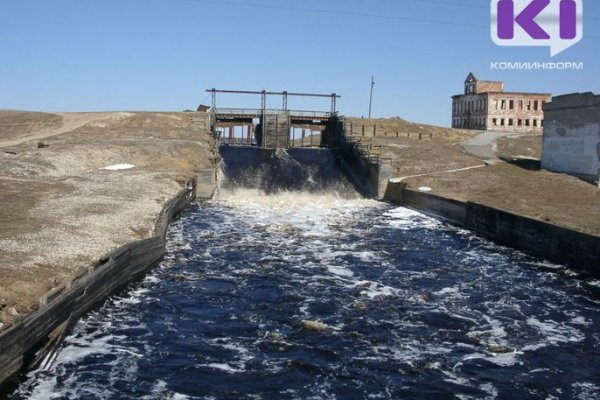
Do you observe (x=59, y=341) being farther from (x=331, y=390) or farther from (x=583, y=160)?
(x=583, y=160)

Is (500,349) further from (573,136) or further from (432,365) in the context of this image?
(573,136)

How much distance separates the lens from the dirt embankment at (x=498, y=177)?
33.8 metres

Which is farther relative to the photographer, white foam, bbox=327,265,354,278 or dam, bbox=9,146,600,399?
white foam, bbox=327,265,354,278

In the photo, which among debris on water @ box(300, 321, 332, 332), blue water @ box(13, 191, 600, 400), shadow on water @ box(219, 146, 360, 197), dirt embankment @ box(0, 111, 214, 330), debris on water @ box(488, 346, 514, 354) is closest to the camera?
blue water @ box(13, 191, 600, 400)

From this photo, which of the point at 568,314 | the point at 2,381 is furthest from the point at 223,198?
the point at 2,381

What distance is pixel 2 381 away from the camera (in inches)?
472

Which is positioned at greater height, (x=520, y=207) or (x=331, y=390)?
(x=520, y=207)

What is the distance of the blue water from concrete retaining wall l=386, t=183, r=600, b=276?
1073 millimetres

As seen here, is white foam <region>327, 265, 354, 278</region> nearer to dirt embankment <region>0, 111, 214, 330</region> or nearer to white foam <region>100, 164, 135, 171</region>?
dirt embankment <region>0, 111, 214, 330</region>

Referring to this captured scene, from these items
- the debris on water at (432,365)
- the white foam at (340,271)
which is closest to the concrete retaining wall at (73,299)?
the white foam at (340,271)

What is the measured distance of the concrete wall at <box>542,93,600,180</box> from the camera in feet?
137

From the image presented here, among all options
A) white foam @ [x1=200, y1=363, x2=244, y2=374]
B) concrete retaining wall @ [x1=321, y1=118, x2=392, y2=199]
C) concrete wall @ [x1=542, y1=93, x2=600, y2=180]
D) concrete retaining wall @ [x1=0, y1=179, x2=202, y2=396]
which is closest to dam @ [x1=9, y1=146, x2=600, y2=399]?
white foam @ [x1=200, y1=363, x2=244, y2=374]

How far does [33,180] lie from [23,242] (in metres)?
17.6

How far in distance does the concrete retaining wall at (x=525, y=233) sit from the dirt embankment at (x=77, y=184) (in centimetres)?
1884
